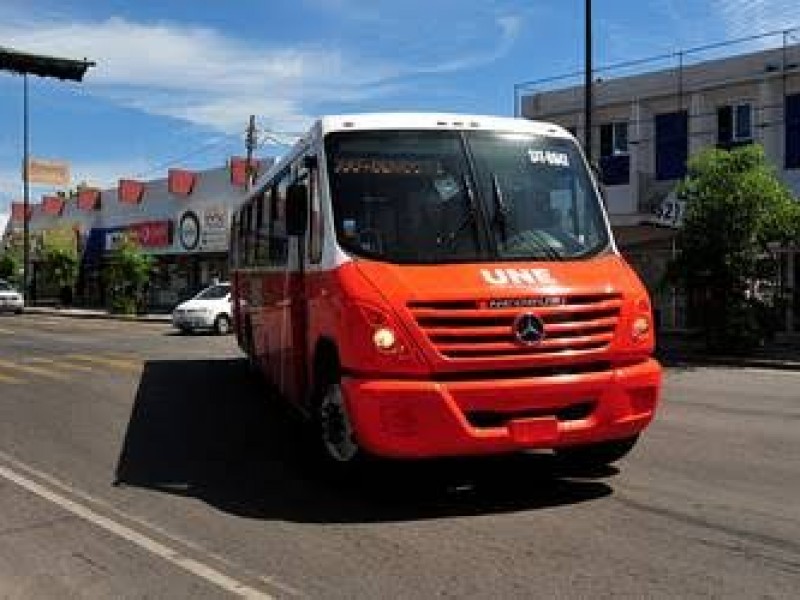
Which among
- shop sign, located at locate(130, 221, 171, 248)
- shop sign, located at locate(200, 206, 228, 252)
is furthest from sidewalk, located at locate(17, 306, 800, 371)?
shop sign, located at locate(130, 221, 171, 248)

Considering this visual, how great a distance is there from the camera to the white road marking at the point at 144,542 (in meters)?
6.64

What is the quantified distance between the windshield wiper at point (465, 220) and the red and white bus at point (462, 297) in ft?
0.05

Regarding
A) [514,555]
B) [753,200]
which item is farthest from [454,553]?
[753,200]

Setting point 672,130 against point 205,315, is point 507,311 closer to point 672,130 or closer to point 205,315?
point 205,315

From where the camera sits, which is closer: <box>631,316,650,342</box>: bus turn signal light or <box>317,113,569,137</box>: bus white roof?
<box>631,316,650,342</box>: bus turn signal light

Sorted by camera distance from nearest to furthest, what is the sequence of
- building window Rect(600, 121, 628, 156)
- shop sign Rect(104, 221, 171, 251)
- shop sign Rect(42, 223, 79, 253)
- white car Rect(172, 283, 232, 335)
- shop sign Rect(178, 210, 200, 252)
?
white car Rect(172, 283, 232, 335) < building window Rect(600, 121, 628, 156) < shop sign Rect(178, 210, 200, 252) < shop sign Rect(104, 221, 171, 251) < shop sign Rect(42, 223, 79, 253)

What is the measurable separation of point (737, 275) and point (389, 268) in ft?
57.8

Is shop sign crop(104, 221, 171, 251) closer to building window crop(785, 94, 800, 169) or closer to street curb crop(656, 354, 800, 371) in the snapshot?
building window crop(785, 94, 800, 169)

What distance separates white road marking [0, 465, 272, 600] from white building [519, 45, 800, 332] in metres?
21.2

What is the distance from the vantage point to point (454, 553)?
284 inches

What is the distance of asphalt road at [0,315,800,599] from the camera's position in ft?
21.9

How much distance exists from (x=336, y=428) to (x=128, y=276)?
45.4 m

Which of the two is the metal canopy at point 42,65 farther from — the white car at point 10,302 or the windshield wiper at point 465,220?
the white car at point 10,302

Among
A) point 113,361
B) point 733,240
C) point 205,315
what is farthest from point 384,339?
point 205,315
